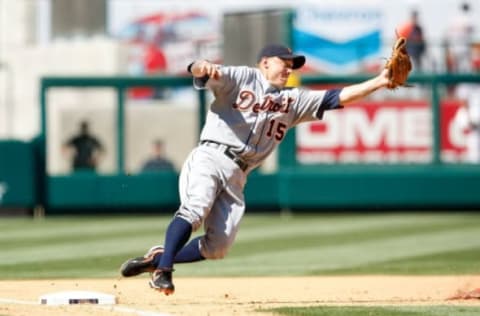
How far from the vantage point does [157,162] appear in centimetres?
1902

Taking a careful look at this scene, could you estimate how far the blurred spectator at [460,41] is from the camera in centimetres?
1897

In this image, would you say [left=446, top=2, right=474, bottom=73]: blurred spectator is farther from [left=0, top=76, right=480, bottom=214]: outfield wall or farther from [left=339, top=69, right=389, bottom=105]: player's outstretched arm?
[left=339, top=69, right=389, bottom=105]: player's outstretched arm

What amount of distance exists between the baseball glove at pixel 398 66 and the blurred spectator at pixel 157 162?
11.1 m

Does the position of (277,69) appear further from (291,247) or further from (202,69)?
(291,247)

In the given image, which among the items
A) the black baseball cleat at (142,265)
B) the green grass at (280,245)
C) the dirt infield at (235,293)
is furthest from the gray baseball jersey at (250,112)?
the green grass at (280,245)

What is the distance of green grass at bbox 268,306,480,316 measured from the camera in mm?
7688

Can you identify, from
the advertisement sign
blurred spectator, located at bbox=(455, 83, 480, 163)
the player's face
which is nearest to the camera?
the player's face

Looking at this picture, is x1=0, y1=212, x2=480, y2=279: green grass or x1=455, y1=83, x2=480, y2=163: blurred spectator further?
x1=455, y1=83, x2=480, y2=163: blurred spectator

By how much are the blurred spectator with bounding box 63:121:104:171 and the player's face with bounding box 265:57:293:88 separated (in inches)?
423

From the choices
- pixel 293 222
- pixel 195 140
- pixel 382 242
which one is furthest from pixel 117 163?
pixel 382 242

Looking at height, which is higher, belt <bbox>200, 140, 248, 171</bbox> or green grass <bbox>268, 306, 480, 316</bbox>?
belt <bbox>200, 140, 248, 171</bbox>

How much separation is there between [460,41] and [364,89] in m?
11.4

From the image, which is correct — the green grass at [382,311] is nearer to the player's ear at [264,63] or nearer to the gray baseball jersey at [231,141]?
the gray baseball jersey at [231,141]

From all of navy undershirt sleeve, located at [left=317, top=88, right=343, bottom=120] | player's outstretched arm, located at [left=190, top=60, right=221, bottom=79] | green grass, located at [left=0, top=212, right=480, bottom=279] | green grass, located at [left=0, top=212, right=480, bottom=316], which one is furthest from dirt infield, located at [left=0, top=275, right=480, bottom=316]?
player's outstretched arm, located at [left=190, top=60, right=221, bottom=79]
